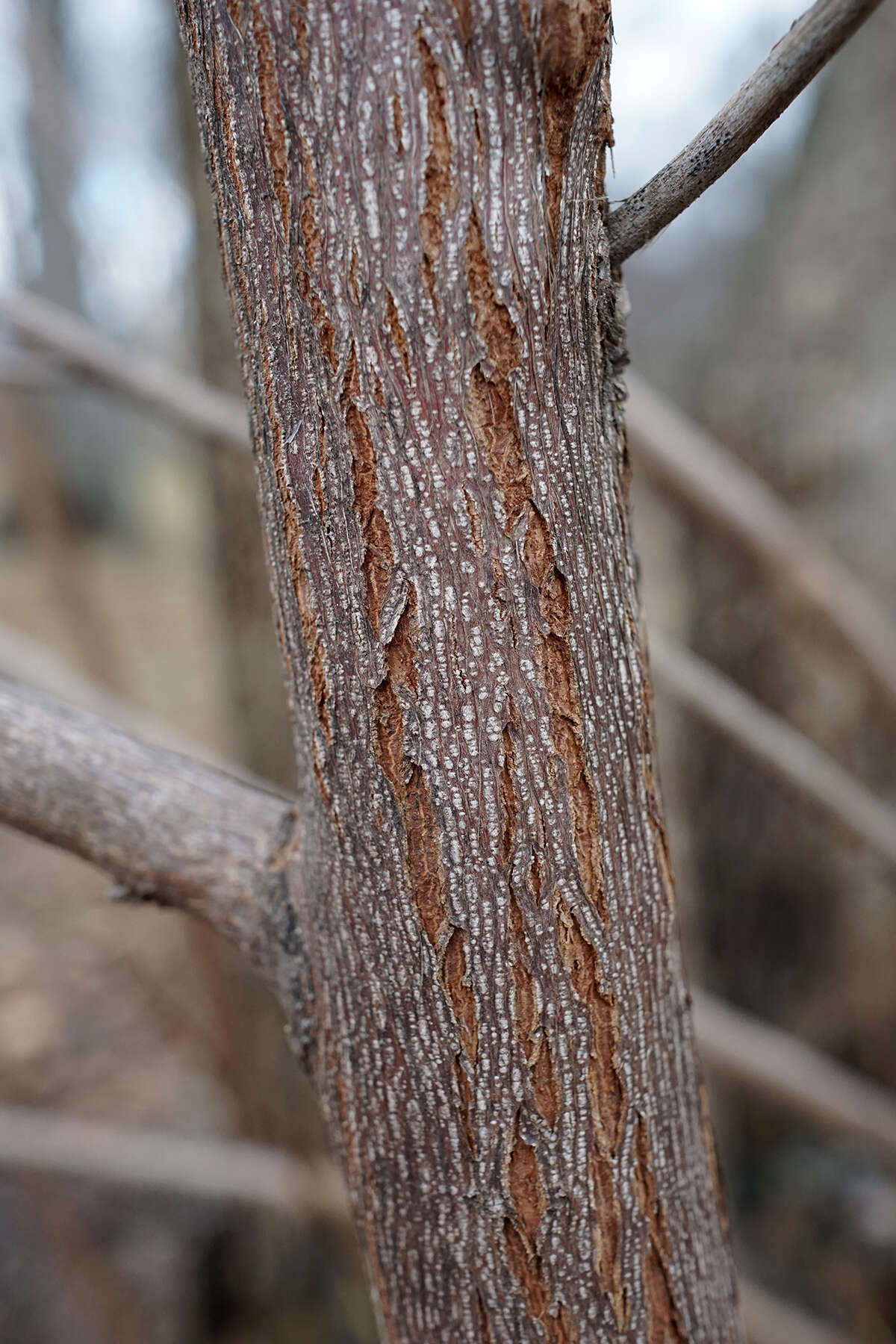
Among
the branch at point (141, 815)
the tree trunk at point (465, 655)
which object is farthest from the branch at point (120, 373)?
the tree trunk at point (465, 655)

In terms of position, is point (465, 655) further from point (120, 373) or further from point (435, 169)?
point (120, 373)

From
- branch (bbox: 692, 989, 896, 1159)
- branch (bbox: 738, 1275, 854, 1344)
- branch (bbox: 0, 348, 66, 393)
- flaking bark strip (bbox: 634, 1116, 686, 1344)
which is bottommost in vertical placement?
branch (bbox: 738, 1275, 854, 1344)

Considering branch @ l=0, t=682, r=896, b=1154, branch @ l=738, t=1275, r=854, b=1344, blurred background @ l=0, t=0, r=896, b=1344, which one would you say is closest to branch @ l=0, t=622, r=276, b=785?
blurred background @ l=0, t=0, r=896, b=1344

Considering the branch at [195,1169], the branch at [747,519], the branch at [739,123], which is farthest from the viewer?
the branch at [195,1169]

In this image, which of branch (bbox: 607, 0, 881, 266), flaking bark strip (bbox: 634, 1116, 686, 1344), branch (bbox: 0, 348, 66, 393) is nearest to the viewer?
branch (bbox: 607, 0, 881, 266)

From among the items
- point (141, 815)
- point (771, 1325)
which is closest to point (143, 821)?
point (141, 815)

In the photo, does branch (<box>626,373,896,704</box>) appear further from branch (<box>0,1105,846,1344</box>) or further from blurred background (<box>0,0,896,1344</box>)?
branch (<box>0,1105,846,1344</box>)

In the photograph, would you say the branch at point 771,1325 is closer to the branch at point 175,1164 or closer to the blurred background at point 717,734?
the blurred background at point 717,734
